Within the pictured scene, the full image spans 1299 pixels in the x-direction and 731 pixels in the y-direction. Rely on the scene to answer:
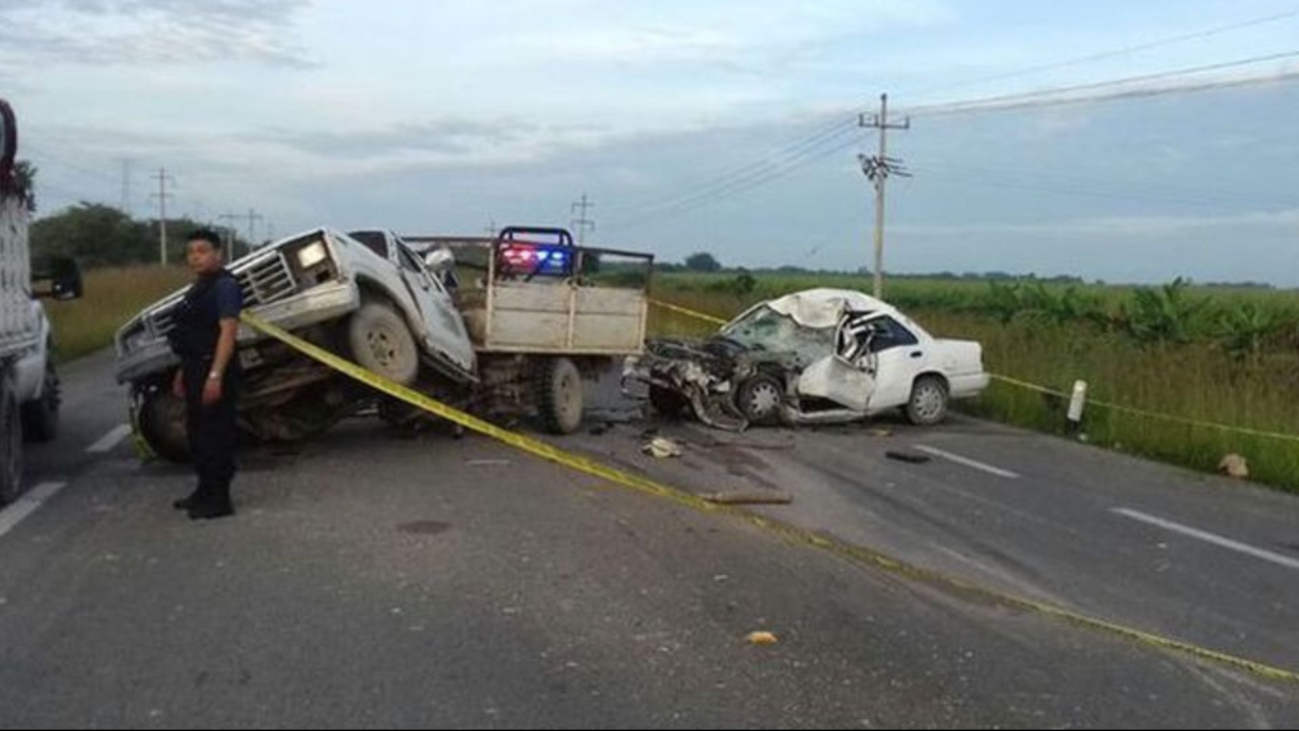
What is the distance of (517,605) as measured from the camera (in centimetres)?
699

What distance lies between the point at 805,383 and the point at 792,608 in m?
9.31

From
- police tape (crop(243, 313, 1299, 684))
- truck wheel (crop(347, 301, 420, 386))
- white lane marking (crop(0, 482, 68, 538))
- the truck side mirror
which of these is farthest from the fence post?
white lane marking (crop(0, 482, 68, 538))

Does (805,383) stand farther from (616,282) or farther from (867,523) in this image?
→ (867,523)

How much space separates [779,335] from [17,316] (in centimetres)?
903

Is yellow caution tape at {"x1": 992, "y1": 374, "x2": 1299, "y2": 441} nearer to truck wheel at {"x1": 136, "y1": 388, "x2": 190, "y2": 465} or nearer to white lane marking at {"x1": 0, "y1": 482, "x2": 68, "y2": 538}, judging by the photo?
truck wheel at {"x1": 136, "y1": 388, "x2": 190, "y2": 465}

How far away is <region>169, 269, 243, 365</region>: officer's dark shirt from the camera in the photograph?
9.20 metres

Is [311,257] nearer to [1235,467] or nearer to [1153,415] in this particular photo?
[1235,467]

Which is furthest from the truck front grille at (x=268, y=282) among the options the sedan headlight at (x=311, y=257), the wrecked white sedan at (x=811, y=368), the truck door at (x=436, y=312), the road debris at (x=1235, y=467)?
the road debris at (x=1235, y=467)

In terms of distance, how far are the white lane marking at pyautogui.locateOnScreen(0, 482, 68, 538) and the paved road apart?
0.40ft

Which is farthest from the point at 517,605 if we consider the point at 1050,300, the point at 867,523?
the point at 1050,300

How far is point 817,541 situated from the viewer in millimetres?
9047

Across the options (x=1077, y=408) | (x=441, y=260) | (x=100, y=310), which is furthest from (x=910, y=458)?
(x=100, y=310)

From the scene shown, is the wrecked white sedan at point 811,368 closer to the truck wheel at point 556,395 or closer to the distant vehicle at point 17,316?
the truck wheel at point 556,395

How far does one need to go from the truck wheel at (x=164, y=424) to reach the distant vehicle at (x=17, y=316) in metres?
0.91
